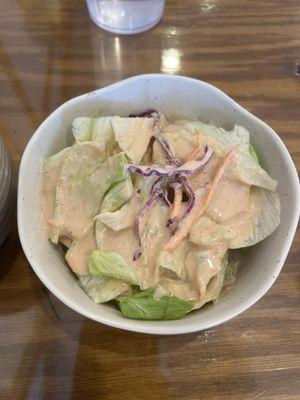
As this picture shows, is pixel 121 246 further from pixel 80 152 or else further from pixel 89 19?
pixel 89 19

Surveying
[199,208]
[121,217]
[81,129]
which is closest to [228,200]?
[199,208]

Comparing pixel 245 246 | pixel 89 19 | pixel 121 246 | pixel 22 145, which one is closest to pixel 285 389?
pixel 245 246

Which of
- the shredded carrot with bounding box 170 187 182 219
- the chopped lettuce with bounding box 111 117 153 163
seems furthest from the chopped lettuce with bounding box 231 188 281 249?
the chopped lettuce with bounding box 111 117 153 163

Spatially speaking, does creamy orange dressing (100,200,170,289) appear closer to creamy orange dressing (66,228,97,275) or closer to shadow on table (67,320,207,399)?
creamy orange dressing (66,228,97,275)

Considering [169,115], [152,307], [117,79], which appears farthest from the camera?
[117,79]

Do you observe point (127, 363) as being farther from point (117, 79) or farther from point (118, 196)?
point (117, 79)

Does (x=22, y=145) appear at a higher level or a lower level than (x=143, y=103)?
lower
